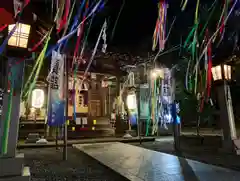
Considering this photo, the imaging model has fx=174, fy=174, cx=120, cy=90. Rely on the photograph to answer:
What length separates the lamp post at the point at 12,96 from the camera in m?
3.71

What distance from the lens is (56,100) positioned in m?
6.57

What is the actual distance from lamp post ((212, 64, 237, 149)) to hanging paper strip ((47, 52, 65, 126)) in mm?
6473

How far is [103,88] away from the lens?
17609 millimetres


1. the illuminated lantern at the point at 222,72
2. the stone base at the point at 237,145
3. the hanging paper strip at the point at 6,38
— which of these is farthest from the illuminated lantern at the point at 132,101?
the hanging paper strip at the point at 6,38

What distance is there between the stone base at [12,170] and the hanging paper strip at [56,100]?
2838 mm

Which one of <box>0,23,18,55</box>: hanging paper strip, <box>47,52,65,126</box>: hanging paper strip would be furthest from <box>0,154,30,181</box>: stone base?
<box>47,52,65,126</box>: hanging paper strip

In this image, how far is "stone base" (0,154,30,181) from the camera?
3406 millimetres

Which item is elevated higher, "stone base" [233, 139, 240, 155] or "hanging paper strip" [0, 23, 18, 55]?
"hanging paper strip" [0, 23, 18, 55]

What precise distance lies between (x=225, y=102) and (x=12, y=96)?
779 cm

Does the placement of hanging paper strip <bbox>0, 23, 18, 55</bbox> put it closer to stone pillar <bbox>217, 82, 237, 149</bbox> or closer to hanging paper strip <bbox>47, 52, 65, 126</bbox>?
hanging paper strip <bbox>47, 52, 65, 126</bbox>

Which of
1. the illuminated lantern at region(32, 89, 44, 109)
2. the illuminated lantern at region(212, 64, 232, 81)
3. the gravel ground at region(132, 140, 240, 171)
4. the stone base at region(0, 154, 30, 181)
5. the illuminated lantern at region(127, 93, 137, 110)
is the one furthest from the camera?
the illuminated lantern at region(127, 93, 137, 110)

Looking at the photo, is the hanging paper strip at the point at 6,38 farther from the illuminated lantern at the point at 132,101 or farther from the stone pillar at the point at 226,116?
the illuminated lantern at the point at 132,101

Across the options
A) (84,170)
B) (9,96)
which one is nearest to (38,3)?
(9,96)

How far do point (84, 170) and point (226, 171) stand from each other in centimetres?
381
